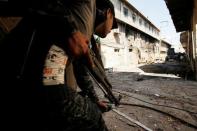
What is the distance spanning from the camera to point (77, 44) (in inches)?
44.3

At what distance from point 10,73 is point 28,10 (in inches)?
13.4

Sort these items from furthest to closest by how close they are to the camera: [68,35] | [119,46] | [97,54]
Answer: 1. [119,46]
2. [97,54]
3. [68,35]

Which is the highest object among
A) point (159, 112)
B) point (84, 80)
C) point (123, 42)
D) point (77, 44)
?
point (123, 42)

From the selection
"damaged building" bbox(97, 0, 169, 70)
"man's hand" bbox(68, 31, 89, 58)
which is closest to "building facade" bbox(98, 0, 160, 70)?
"damaged building" bbox(97, 0, 169, 70)

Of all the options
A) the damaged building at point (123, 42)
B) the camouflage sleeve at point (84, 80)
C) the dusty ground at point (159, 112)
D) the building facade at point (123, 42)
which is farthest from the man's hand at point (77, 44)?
the building facade at point (123, 42)

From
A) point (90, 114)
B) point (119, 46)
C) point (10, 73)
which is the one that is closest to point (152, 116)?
point (90, 114)

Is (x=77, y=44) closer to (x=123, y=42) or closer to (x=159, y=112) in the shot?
(x=159, y=112)

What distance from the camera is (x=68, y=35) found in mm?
1142

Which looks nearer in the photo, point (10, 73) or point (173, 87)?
point (10, 73)

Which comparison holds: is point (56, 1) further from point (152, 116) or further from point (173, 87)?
point (173, 87)

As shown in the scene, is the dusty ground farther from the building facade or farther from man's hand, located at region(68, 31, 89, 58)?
the building facade

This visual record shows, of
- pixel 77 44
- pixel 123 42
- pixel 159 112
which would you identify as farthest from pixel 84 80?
pixel 123 42

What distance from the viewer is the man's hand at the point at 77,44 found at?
1.12 metres

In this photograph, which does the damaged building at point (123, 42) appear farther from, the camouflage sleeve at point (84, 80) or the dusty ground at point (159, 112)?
the camouflage sleeve at point (84, 80)
